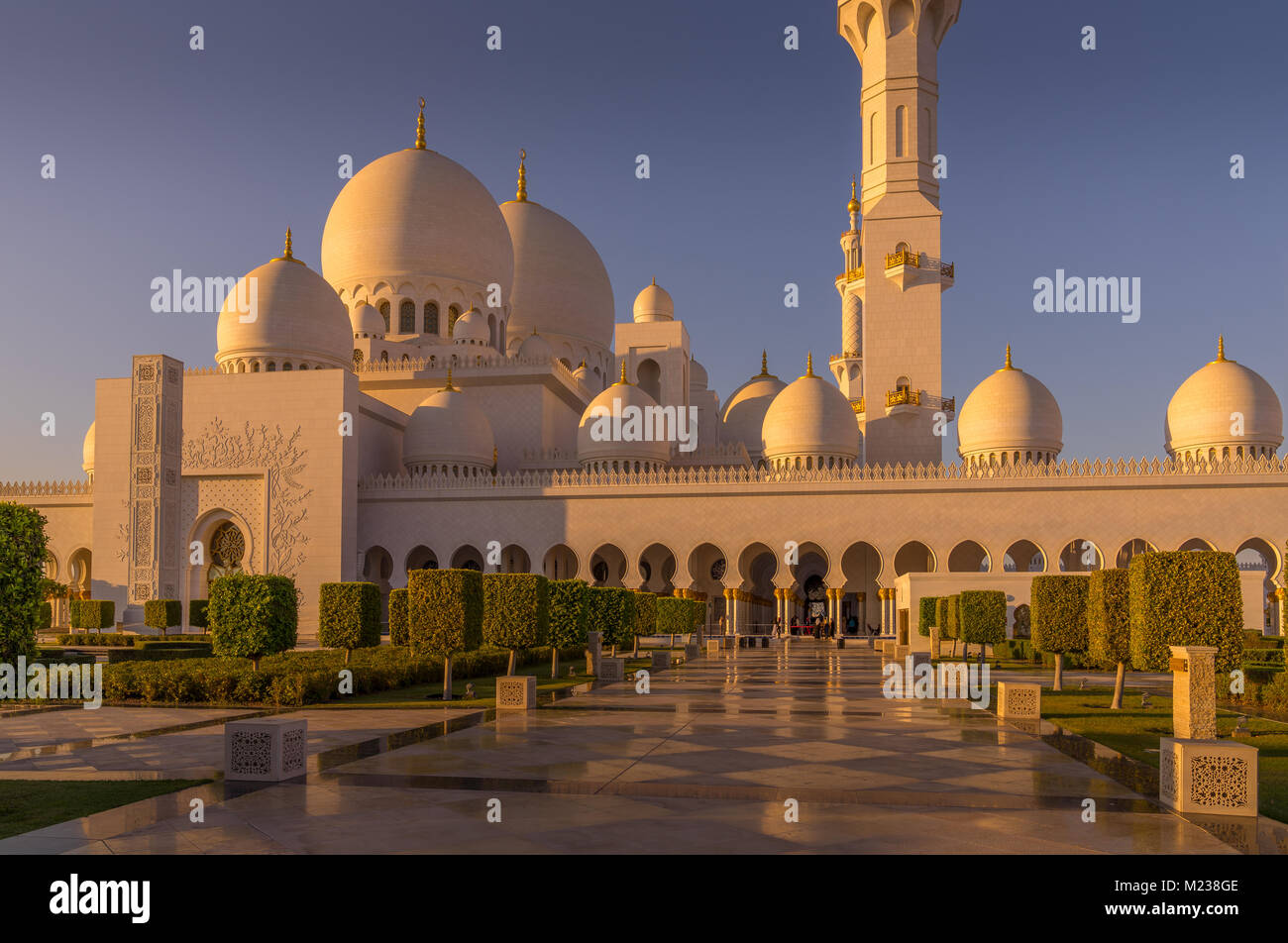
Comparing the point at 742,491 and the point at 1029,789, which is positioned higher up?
the point at 742,491

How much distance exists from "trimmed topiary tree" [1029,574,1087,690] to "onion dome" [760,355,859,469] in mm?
19702

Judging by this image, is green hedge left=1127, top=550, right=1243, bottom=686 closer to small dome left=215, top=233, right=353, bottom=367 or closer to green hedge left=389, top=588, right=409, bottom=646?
green hedge left=389, top=588, right=409, bottom=646

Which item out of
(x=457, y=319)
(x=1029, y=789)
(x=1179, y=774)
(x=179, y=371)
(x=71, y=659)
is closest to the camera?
(x=1179, y=774)

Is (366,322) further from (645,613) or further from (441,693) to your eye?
(441,693)

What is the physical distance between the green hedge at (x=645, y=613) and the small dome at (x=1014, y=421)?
45.5ft

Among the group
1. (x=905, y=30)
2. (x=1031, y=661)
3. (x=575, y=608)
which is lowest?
(x=1031, y=661)

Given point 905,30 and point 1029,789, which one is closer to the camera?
point 1029,789

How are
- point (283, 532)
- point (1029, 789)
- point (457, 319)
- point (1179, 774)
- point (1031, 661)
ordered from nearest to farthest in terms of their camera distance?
point (1179, 774) < point (1029, 789) < point (1031, 661) < point (283, 532) < point (457, 319)

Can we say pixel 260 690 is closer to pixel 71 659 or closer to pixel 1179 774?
pixel 71 659

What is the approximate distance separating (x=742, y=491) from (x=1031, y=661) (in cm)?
1297
